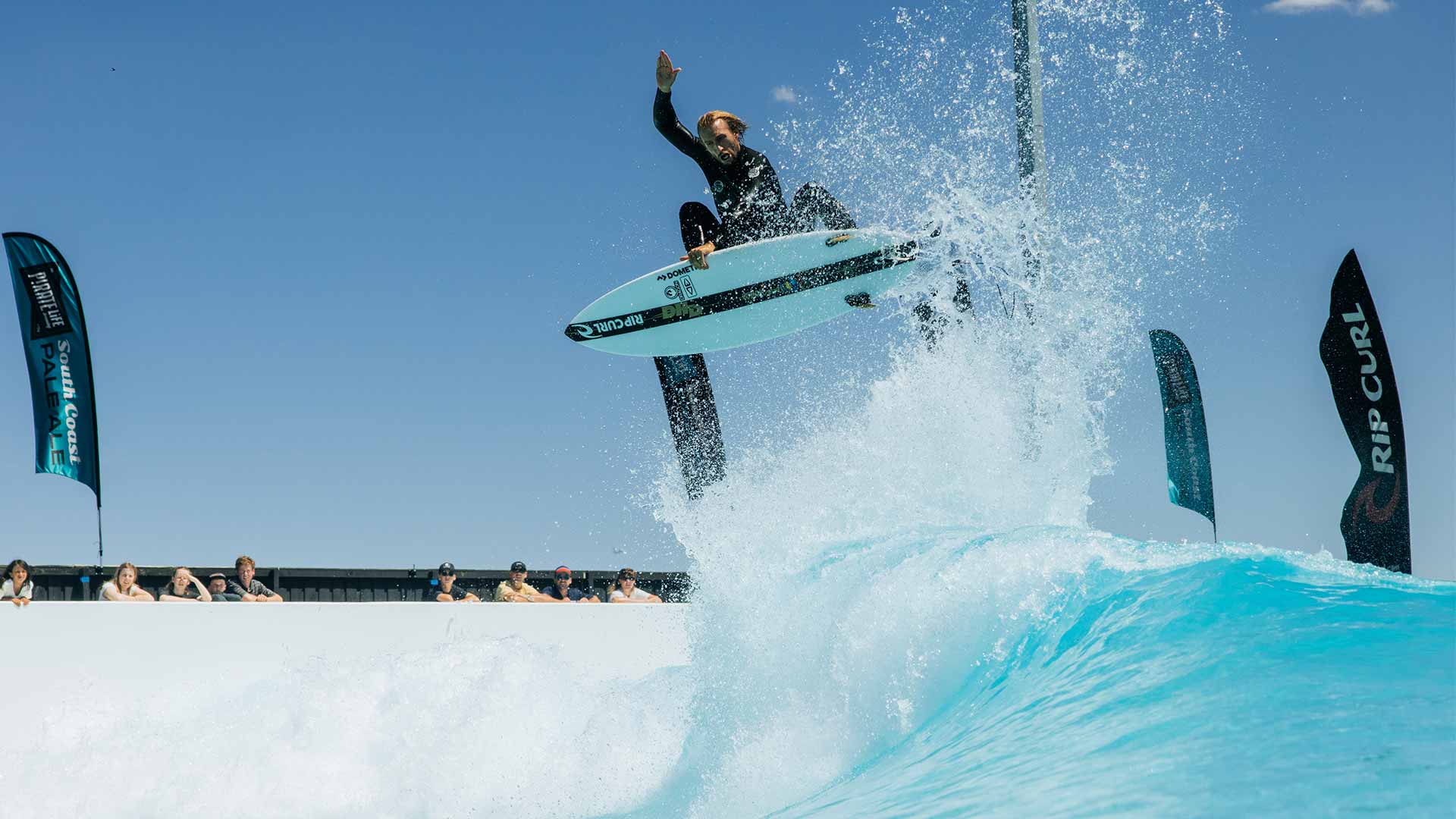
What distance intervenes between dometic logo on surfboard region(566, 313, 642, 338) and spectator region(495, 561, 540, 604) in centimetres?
247

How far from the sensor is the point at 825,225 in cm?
938

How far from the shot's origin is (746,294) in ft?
31.9

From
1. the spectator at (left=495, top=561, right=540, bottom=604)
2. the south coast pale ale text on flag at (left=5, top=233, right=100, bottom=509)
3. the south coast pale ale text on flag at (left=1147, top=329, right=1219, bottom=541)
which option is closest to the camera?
the south coast pale ale text on flag at (left=5, top=233, right=100, bottom=509)

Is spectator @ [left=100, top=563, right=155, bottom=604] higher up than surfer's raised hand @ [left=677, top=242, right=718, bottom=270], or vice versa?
surfer's raised hand @ [left=677, top=242, right=718, bottom=270]

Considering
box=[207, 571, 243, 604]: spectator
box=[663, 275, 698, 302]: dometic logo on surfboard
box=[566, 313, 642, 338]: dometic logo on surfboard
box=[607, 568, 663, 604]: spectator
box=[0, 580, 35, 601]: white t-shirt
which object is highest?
box=[663, 275, 698, 302]: dometic logo on surfboard

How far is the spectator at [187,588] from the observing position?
352 inches

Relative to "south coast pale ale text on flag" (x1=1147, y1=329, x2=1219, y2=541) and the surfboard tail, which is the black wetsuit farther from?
"south coast pale ale text on flag" (x1=1147, y1=329, x2=1219, y2=541)

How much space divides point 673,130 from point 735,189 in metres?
0.70

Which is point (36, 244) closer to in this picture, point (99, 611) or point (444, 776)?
point (99, 611)

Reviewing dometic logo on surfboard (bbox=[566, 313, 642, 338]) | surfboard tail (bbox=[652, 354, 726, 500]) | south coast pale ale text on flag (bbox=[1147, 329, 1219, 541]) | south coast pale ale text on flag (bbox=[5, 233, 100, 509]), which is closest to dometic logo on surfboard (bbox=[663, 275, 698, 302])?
dometic logo on surfboard (bbox=[566, 313, 642, 338])

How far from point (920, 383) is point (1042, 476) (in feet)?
3.52

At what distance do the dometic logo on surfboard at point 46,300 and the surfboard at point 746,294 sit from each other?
4.50 meters

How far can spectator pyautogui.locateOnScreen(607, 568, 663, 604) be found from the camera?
11141 millimetres

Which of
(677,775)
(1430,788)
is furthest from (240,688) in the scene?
(1430,788)
